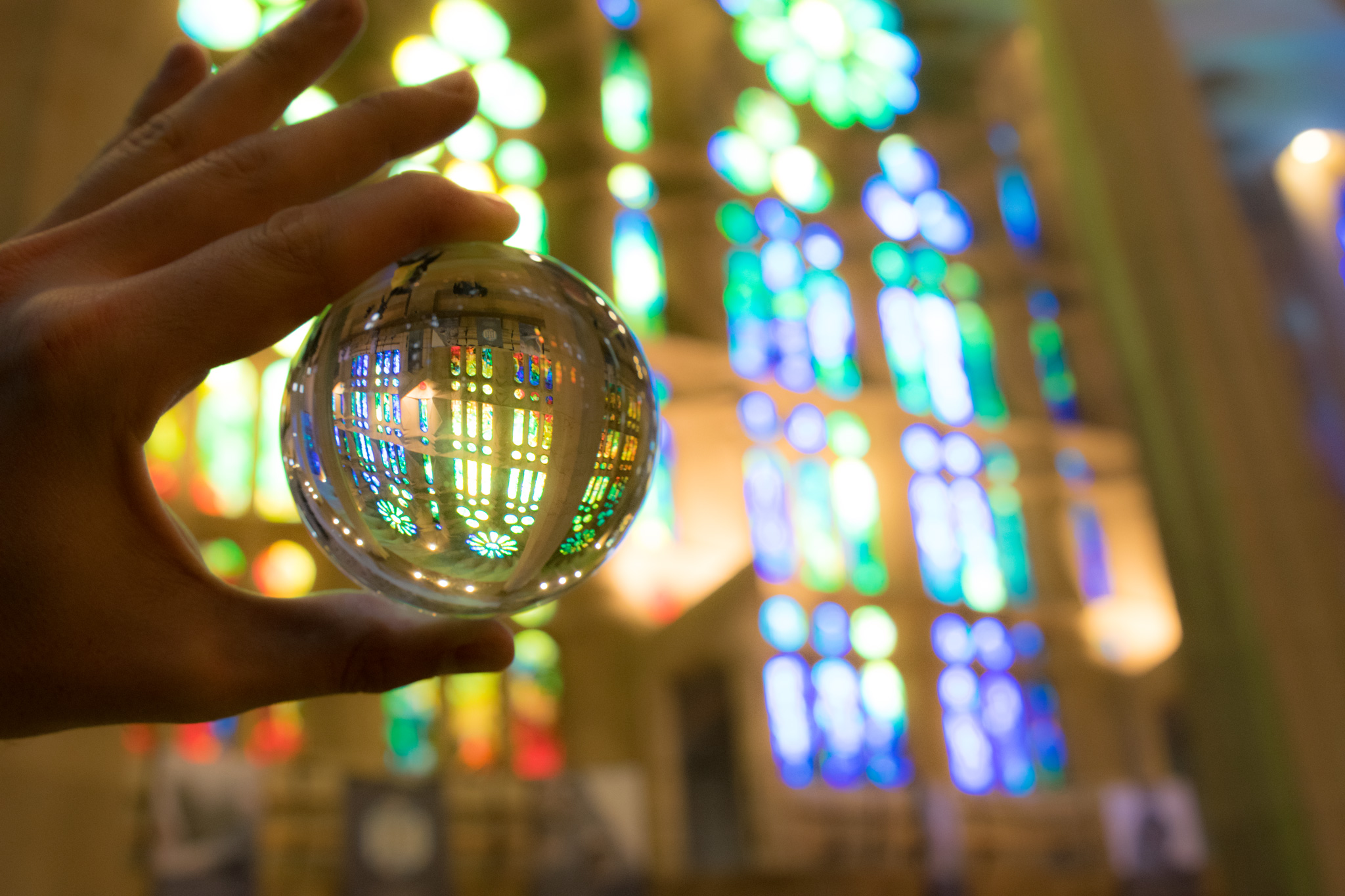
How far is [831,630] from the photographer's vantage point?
1201cm

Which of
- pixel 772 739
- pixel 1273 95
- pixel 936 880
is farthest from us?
pixel 772 739

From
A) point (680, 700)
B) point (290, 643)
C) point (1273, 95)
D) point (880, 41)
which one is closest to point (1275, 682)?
point (1273, 95)

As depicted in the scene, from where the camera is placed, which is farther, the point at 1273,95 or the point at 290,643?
the point at 1273,95

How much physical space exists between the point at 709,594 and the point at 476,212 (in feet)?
33.2

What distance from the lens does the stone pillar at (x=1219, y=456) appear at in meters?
3.99

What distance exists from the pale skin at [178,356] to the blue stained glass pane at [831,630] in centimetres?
1114

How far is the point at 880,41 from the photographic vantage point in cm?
1562

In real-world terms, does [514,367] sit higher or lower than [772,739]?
lower

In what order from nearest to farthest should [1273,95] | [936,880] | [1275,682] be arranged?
[1273,95] → [1275,682] → [936,880]

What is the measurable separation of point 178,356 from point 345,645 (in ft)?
0.80

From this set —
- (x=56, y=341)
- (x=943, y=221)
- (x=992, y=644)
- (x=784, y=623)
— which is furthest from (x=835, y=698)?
(x=56, y=341)

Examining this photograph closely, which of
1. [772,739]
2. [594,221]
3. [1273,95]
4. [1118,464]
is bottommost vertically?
[772,739]

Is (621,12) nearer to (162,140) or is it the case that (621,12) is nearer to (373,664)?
(162,140)

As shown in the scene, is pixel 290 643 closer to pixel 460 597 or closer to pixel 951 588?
pixel 460 597
